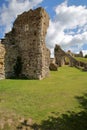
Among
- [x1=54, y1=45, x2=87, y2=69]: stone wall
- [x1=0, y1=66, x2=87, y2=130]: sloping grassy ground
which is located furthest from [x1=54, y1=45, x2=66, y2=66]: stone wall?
[x1=0, y1=66, x2=87, y2=130]: sloping grassy ground

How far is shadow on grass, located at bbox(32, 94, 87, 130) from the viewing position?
11688 mm

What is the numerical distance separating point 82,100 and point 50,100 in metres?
2.35

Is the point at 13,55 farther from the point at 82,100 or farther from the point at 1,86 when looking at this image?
the point at 82,100

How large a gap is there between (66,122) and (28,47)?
608 inches

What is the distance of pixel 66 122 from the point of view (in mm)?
12336

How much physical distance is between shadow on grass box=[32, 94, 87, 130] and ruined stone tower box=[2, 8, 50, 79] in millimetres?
12008

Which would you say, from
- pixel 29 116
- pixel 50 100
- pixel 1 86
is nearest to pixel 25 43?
pixel 1 86

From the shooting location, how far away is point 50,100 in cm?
1550

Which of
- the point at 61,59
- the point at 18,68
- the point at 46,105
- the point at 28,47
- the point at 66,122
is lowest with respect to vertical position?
the point at 66,122

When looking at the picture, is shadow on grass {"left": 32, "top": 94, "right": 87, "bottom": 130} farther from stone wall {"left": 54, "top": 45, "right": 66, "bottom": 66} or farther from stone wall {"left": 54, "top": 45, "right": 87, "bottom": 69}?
stone wall {"left": 54, "top": 45, "right": 66, "bottom": 66}

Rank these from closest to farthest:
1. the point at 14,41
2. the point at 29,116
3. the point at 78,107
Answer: the point at 29,116 → the point at 78,107 → the point at 14,41

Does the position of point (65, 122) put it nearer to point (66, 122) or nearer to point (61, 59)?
point (66, 122)

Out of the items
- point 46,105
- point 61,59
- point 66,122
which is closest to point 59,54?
point 61,59

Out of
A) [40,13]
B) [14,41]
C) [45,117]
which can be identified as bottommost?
[45,117]
